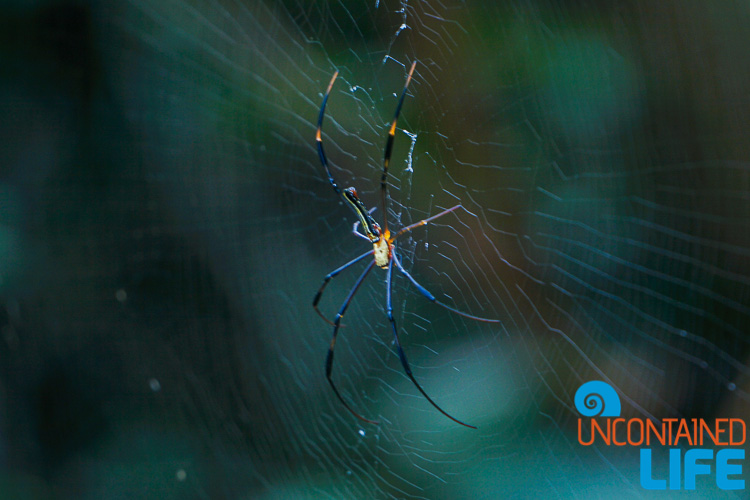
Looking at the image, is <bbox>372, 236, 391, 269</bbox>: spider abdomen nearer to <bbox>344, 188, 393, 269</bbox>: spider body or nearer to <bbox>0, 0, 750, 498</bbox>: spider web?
<bbox>344, 188, 393, 269</bbox>: spider body

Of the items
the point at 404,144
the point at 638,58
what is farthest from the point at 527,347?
the point at 638,58

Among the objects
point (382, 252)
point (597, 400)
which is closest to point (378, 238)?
point (382, 252)

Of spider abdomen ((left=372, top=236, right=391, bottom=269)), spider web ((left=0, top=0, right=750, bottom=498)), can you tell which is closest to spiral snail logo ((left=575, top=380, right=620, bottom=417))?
spider web ((left=0, top=0, right=750, bottom=498))

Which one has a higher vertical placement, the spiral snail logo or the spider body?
the spider body

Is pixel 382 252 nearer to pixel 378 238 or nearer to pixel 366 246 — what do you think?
pixel 378 238

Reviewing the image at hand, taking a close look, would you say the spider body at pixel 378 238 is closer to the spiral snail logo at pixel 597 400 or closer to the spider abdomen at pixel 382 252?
the spider abdomen at pixel 382 252

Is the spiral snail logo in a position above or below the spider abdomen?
below
